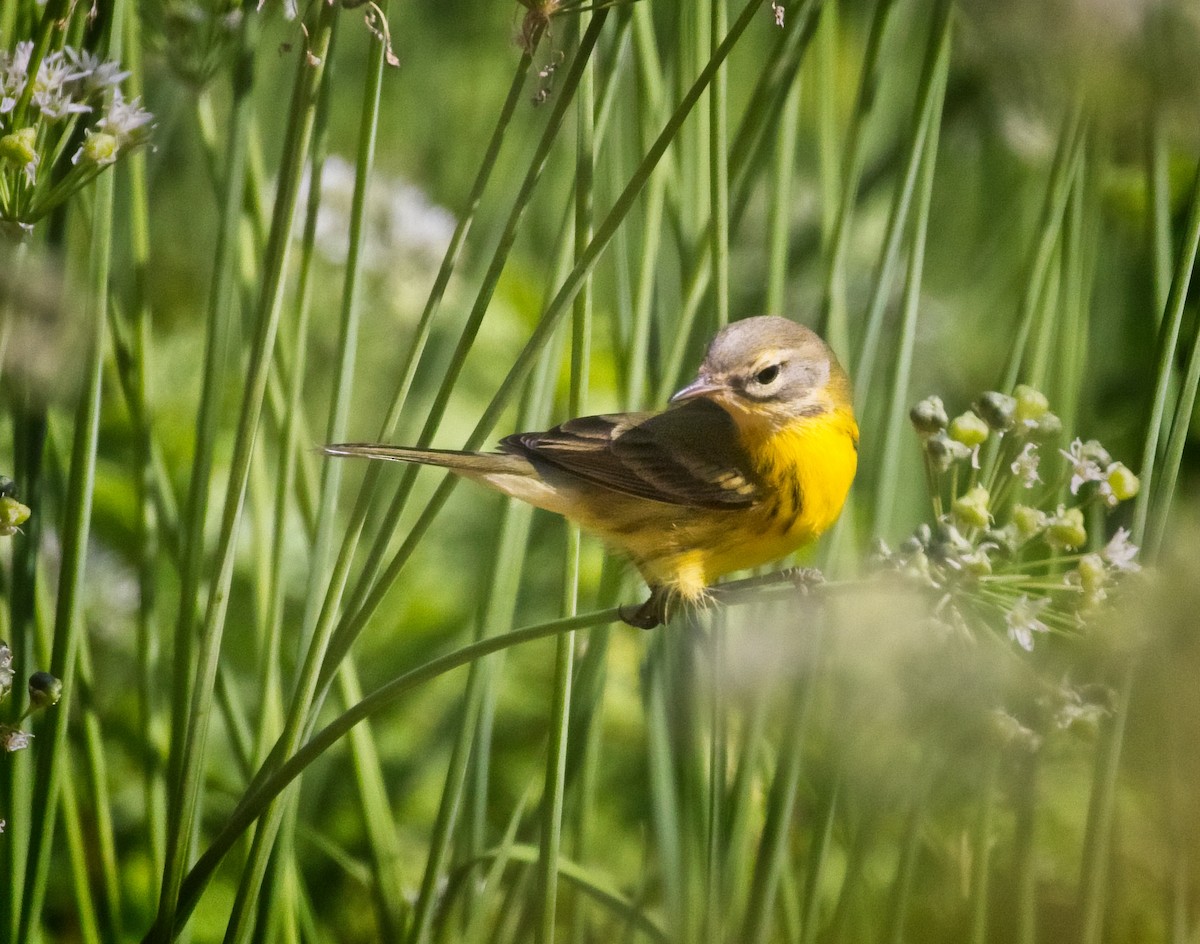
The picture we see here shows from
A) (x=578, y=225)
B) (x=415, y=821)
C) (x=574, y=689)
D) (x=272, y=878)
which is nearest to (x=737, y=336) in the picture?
(x=578, y=225)

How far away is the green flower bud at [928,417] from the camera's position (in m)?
0.80

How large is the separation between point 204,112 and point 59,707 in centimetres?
54

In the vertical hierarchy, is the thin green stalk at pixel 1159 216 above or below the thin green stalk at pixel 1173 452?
above

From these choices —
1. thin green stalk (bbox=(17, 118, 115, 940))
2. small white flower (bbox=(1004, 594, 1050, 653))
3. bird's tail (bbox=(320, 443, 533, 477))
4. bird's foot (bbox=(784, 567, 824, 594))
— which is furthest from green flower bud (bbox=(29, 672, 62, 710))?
small white flower (bbox=(1004, 594, 1050, 653))

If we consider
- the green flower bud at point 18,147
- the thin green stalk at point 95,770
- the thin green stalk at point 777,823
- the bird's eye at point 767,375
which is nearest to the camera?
the green flower bud at point 18,147

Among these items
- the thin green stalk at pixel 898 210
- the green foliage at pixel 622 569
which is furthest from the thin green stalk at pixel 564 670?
the thin green stalk at pixel 898 210

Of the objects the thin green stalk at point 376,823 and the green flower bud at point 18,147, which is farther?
the thin green stalk at point 376,823

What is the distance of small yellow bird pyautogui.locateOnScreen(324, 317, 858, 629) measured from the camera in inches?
42.7

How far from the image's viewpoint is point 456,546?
1.91 metres

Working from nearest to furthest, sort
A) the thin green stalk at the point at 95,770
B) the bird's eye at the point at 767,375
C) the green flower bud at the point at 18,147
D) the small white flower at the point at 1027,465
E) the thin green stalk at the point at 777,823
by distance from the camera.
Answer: the green flower bud at the point at 18,147 < the small white flower at the point at 1027,465 < the thin green stalk at the point at 777,823 < the thin green stalk at the point at 95,770 < the bird's eye at the point at 767,375

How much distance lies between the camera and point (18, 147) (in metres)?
0.69

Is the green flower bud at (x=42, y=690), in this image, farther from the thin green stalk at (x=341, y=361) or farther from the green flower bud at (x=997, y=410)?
the green flower bud at (x=997, y=410)

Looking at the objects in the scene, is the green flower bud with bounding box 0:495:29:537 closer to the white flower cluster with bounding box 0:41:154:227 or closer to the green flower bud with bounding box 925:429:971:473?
the white flower cluster with bounding box 0:41:154:227

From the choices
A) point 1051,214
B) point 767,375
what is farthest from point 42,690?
point 1051,214
